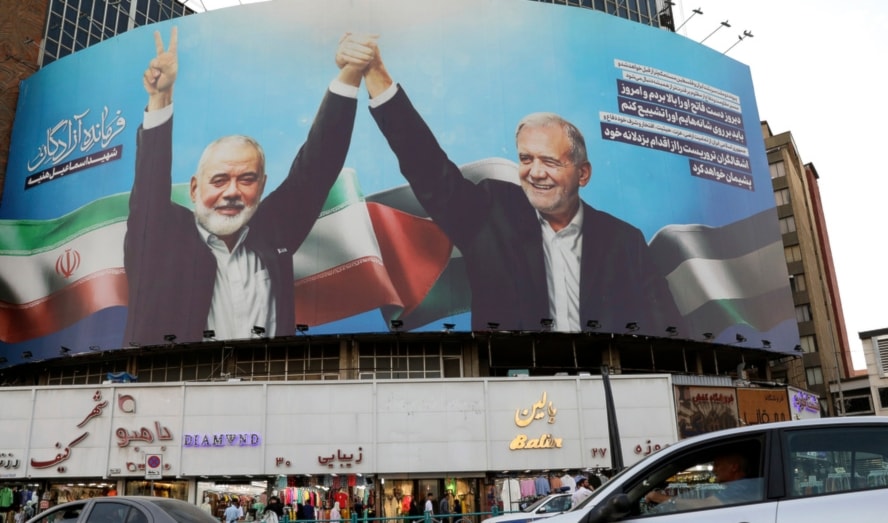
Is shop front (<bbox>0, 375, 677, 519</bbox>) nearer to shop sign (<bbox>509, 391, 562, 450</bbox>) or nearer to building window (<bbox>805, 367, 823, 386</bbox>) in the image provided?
shop sign (<bbox>509, 391, 562, 450</bbox>)

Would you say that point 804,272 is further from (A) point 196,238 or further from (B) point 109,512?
(B) point 109,512

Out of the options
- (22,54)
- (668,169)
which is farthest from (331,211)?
(22,54)

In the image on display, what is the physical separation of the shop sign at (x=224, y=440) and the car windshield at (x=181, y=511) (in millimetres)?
20077

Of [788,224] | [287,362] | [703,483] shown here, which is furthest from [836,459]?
[788,224]

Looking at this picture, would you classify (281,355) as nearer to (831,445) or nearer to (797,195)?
(831,445)

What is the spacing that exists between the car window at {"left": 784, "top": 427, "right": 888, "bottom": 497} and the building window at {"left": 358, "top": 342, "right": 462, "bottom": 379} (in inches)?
1174

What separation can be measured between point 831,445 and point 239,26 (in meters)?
38.8

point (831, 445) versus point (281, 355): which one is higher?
point (281, 355)

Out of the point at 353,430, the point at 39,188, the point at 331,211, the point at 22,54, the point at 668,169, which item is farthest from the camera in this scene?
the point at 22,54

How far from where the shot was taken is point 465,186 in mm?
35719

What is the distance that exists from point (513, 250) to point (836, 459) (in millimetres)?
29869

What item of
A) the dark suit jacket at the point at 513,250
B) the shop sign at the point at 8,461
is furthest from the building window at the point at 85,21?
the shop sign at the point at 8,461

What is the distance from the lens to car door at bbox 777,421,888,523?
4.76 metres

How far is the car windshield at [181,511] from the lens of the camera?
9.13 metres
